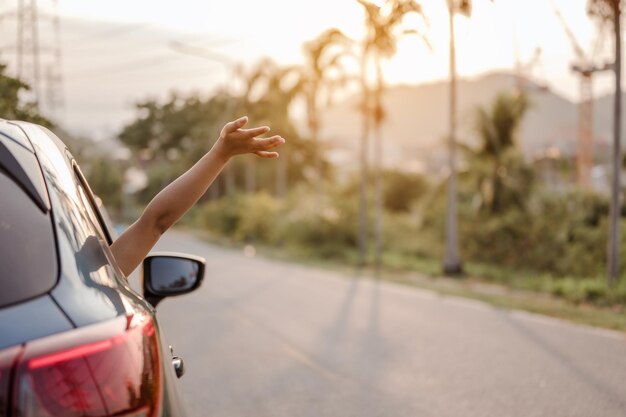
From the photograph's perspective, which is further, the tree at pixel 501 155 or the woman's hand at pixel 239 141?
the tree at pixel 501 155

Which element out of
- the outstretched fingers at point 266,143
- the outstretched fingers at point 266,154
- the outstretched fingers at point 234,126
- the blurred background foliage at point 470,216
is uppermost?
the outstretched fingers at point 234,126

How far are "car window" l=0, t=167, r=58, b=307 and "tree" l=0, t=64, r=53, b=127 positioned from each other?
4297 millimetres

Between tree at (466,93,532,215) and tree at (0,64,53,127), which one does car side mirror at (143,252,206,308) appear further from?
tree at (466,93,532,215)

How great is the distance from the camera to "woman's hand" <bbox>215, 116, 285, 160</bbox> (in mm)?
2941

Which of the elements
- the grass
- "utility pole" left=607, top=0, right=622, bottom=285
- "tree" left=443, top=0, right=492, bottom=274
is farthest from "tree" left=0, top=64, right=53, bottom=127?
"tree" left=443, top=0, right=492, bottom=274

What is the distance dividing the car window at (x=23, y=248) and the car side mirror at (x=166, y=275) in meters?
1.17

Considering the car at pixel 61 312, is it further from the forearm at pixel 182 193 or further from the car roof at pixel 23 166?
the forearm at pixel 182 193

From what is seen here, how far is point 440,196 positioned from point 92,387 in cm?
3454

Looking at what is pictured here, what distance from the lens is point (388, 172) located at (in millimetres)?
71688

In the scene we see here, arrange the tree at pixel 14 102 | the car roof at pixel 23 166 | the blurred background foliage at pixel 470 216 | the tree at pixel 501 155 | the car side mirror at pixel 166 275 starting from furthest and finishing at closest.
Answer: the tree at pixel 501 155 < the blurred background foliage at pixel 470 216 < the tree at pixel 14 102 < the car side mirror at pixel 166 275 < the car roof at pixel 23 166

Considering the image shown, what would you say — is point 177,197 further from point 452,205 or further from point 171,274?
point 452,205

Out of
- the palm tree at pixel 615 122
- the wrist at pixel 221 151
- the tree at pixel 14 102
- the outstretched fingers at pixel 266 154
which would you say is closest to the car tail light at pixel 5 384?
the wrist at pixel 221 151

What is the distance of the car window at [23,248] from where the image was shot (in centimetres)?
200

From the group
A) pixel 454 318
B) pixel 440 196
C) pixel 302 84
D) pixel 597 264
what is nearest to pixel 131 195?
pixel 302 84
